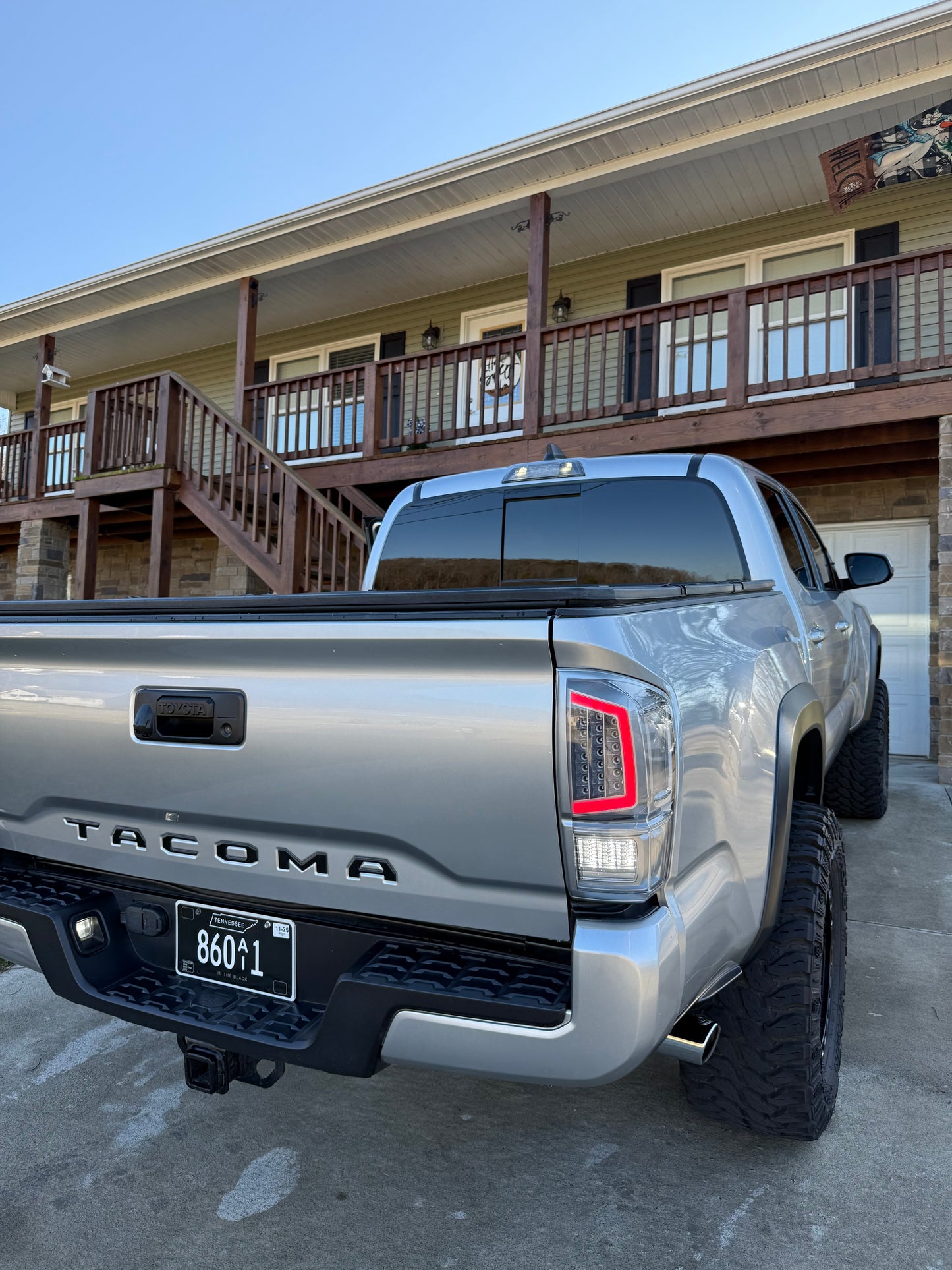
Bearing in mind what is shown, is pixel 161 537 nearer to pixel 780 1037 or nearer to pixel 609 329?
pixel 609 329

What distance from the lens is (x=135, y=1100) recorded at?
2.33 meters

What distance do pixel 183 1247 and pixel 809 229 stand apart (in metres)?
10.1

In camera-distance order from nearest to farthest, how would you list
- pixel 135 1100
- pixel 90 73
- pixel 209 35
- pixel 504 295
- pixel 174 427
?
pixel 135 1100
pixel 174 427
pixel 504 295
pixel 209 35
pixel 90 73

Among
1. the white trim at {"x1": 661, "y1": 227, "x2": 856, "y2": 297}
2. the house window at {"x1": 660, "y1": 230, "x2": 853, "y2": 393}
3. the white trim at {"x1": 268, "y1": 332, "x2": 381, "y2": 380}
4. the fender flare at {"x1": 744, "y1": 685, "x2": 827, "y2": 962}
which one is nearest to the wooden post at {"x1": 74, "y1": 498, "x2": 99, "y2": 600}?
the white trim at {"x1": 268, "y1": 332, "x2": 381, "y2": 380}

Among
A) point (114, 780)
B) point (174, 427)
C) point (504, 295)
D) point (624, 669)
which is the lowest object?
point (114, 780)

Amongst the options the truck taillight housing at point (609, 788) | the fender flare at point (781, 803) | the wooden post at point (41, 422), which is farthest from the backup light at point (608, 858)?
the wooden post at point (41, 422)

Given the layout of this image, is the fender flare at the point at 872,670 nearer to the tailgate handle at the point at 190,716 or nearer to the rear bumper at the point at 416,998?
the rear bumper at the point at 416,998

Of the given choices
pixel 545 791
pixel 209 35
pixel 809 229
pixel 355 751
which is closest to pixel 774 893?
pixel 545 791

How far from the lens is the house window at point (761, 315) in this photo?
834 cm

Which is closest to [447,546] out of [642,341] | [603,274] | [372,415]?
[372,415]

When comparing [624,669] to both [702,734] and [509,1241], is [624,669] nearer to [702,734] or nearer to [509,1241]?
[702,734]

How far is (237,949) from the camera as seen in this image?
5.79 feet

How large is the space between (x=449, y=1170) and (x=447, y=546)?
6.54ft

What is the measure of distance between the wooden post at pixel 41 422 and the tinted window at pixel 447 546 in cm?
990
